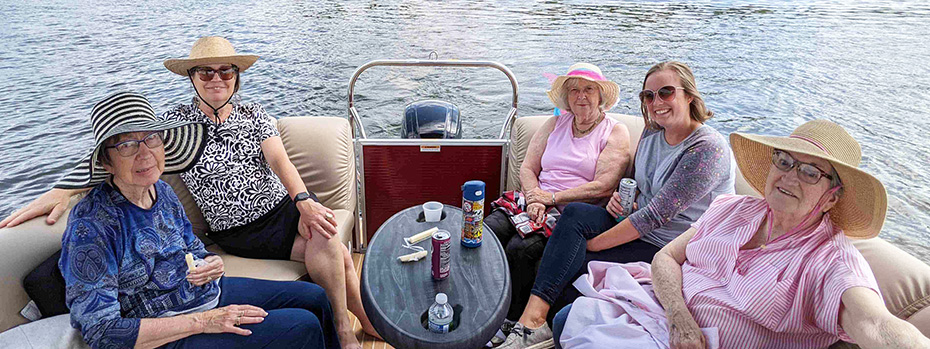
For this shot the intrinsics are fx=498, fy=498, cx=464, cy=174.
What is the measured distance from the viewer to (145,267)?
4.81 ft

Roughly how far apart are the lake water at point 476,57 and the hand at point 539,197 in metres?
3.40

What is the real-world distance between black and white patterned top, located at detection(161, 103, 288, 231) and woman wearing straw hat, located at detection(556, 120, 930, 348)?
135 cm

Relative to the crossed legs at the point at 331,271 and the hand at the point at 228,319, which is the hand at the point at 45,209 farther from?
the crossed legs at the point at 331,271

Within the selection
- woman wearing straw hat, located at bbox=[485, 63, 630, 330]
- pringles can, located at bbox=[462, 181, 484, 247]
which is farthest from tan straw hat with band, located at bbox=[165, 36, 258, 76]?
woman wearing straw hat, located at bbox=[485, 63, 630, 330]

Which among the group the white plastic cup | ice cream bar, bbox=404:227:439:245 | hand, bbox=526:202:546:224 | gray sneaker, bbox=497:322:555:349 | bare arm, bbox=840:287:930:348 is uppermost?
bare arm, bbox=840:287:930:348

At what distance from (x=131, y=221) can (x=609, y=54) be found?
928 centimetres

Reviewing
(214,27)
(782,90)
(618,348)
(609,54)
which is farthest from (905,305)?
(214,27)

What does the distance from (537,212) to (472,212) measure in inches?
20.8

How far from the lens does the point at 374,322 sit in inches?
61.0

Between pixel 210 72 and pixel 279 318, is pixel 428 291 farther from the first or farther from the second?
pixel 210 72

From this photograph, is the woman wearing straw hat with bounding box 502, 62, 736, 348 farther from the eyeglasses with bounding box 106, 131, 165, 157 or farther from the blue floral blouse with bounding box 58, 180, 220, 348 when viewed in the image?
the eyeglasses with bounding box 106, 131, 165, 157

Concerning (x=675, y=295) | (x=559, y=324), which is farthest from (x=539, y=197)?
(x=675, y=295)

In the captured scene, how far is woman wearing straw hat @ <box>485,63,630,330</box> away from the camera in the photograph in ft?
7.20

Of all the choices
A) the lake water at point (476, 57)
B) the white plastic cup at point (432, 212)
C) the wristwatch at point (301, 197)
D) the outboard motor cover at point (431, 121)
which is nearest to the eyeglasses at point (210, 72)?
the wristwatch at point (301, 197)
